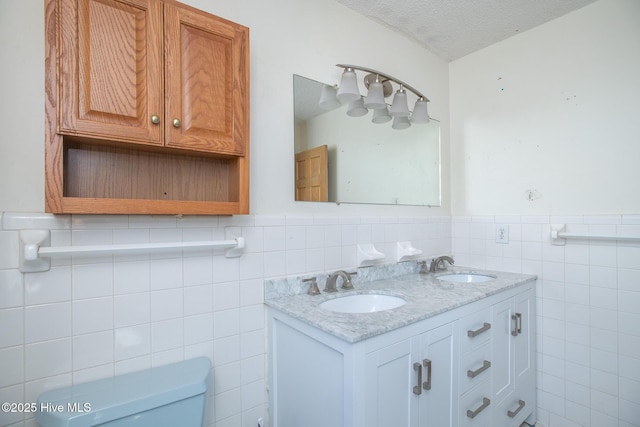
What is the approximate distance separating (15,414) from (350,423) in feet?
3.14

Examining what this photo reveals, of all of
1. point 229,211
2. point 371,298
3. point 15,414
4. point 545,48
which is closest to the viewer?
point 15,414

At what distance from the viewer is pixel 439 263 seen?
2.02m

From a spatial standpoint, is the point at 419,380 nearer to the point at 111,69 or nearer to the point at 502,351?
the point at 502,351

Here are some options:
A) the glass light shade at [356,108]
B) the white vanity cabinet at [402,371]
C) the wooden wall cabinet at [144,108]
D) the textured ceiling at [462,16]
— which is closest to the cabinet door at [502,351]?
the white vanity cabinet at [402,371]

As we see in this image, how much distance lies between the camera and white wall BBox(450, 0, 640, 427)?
1.53 metres

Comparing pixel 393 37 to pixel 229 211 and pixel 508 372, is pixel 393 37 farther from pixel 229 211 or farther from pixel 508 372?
pixel 508 372

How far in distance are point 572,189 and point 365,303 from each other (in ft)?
4.40

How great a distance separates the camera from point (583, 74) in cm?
167

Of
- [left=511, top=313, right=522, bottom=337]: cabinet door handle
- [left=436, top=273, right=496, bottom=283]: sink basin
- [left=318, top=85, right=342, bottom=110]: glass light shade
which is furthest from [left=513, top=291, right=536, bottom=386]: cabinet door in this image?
[left=318, top=85, right=342, bottom=110]: glass light shade

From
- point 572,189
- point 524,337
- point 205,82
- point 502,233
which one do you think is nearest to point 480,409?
point 524,337

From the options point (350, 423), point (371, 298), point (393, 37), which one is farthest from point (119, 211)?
point (393, 37)

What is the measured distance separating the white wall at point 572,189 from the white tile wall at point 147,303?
10.4 inches

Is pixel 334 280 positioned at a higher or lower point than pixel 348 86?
lower

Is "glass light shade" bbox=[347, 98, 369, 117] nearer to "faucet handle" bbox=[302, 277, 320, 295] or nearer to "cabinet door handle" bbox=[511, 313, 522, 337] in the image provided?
"faucet handle" bbox=[302, 277, 320, 295]
